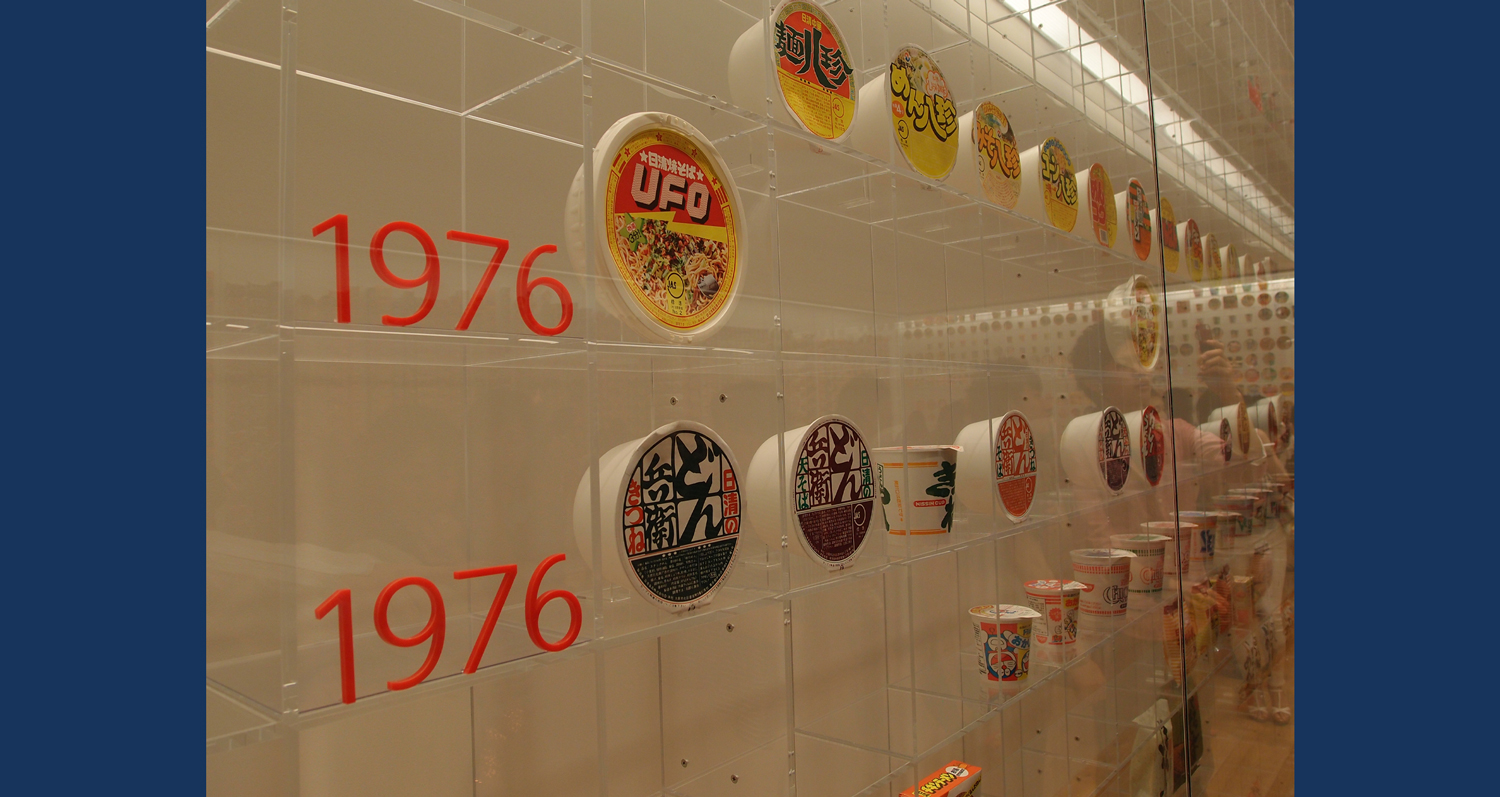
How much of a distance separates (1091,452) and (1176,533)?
516 mm

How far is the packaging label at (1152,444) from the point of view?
2002 millimetres

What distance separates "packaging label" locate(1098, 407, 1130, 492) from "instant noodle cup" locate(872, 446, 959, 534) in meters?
0.67

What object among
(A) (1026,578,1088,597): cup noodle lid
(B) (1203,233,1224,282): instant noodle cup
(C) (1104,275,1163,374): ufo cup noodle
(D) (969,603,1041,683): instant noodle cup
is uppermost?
(B) (1203,233,1224,282): instant noodle cup

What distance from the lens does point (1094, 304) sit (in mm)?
1907

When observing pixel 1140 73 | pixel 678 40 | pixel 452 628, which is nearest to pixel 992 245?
pixel 678 40

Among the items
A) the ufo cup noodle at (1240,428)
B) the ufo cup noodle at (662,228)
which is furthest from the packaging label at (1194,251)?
the ufo cup noodle at (662,228)

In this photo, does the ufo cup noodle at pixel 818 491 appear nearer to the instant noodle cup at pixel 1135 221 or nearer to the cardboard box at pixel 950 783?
the cardboard box at pixel 950 783

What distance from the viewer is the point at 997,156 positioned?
5.25 feet

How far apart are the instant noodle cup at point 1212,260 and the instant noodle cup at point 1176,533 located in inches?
26.5

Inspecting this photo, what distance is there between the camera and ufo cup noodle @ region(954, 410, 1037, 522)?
147 cm

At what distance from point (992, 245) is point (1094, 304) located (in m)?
0.47

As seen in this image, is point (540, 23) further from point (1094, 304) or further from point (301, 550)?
point (1094, 304)

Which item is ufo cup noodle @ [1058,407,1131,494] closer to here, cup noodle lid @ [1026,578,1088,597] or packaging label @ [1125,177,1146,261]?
cup noodle lid @ [1026,578,1088,597]

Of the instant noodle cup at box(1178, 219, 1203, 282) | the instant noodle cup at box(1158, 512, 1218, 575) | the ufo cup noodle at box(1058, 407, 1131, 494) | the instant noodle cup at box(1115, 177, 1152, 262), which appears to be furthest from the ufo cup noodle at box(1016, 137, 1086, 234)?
the instant noodle cup at box(1158, 512, 1218, 575)
